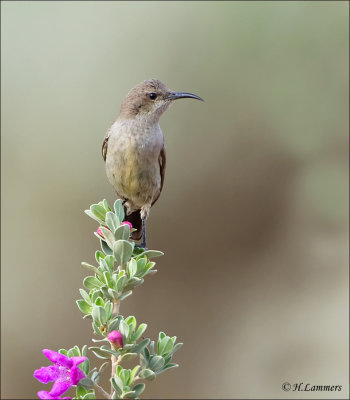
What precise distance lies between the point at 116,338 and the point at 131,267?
0.22m

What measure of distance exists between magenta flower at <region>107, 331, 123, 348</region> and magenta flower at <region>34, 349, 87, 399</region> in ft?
0.27

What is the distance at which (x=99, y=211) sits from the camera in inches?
67.3

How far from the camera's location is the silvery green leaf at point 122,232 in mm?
1538

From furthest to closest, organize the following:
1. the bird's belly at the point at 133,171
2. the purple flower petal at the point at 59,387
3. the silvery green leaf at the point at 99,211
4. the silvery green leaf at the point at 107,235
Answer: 1. the bird's belly at the point at 133,171
2. the silvery green leaf at the point at 99,211
3. the silvery green leaf at the point at 107,235
4. the purple flower petal at the point at 59,387

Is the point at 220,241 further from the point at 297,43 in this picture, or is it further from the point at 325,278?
the point at 297,43

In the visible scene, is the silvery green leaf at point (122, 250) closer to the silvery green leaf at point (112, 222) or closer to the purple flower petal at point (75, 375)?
the silvery green leaf at point (112, 222)

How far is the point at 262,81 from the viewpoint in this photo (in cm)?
527

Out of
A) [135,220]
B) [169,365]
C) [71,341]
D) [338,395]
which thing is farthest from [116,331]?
[71,341]

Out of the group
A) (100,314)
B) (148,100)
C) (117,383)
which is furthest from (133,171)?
(117,383)

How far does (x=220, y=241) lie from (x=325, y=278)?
1.01 meters

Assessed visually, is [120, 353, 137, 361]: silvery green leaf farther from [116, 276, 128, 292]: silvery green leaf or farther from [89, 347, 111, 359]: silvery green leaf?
[116, 276, 128, 292]: silvery green leaf

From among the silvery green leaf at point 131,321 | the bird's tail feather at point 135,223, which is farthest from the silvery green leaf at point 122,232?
the bird's tail feather at point 135,223

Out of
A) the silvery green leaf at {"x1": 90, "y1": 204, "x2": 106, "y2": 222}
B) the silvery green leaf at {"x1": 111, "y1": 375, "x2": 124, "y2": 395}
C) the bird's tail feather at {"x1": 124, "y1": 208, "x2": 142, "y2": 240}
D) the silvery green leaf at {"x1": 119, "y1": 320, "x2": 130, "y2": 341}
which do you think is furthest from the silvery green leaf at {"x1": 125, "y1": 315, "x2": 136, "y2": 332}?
the bird's tail feather at {"x1": 124, "y1": 208, "x2": 142, "y2": 240}

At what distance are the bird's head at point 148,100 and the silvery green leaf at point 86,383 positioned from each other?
1.91 metres
